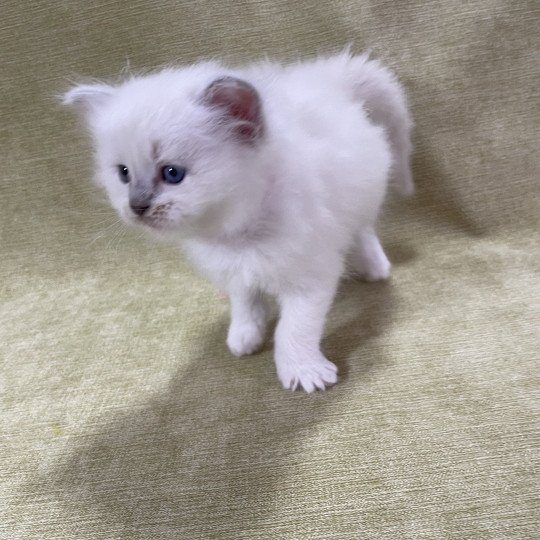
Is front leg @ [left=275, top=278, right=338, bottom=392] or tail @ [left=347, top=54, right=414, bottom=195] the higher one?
tail @ [left=347, top=54, right=414, bottom=195]

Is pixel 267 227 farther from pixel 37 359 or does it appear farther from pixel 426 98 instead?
pixel 426 98

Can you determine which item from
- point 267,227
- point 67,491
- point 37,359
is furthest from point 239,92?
point 37,359

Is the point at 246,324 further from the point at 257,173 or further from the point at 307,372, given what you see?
the point at 257,173

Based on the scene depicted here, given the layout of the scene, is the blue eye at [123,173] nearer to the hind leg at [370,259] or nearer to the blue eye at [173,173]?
the blue eye at [173,173]

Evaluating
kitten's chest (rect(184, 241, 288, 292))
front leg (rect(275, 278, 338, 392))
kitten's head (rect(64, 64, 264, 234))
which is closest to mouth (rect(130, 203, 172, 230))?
kitten's head (rect(64, 64, 264, 234))

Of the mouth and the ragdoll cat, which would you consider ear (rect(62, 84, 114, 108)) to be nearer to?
the ragdoll cat

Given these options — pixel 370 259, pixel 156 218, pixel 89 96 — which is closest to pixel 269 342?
pixel 370 259

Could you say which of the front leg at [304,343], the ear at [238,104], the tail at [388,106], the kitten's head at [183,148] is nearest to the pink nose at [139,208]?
the kitten's head at [183,148]
